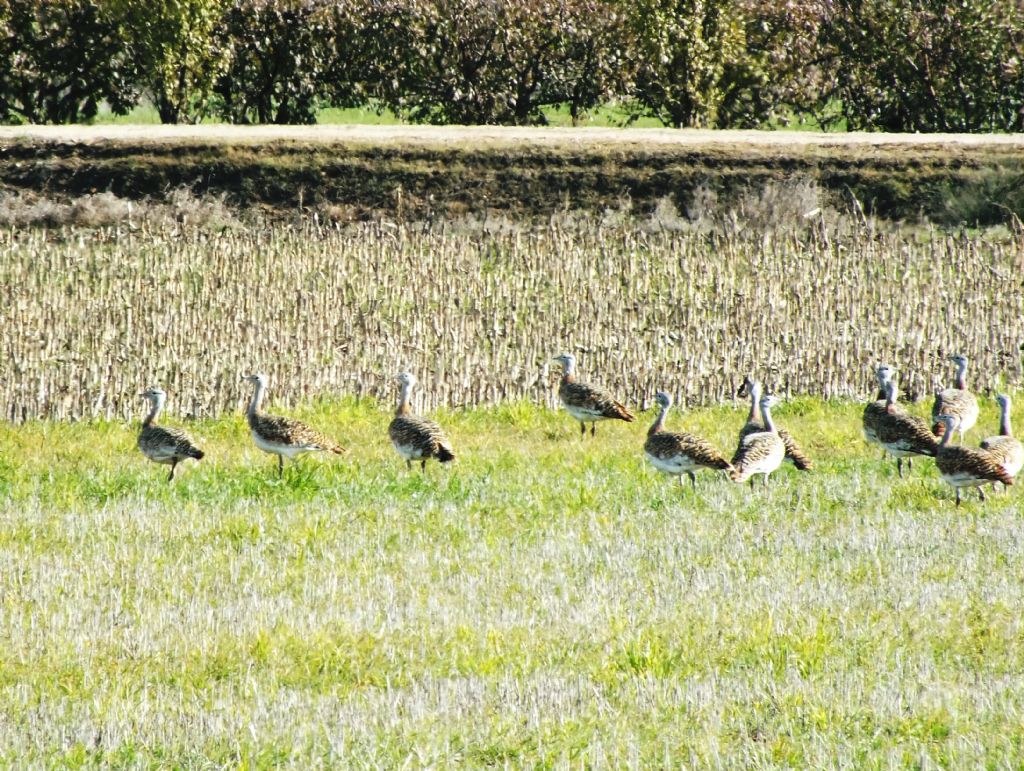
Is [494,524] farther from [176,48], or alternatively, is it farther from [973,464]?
[176,48]

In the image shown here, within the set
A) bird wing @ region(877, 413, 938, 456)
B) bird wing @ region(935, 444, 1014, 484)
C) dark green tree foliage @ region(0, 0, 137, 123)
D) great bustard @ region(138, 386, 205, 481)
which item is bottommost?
great bustard @ region(138, 386, 205, 481)

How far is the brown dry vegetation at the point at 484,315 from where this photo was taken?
65.2ft

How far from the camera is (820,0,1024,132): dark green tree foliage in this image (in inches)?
1695

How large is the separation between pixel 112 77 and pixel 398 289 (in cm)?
2525

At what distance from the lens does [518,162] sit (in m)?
34.4

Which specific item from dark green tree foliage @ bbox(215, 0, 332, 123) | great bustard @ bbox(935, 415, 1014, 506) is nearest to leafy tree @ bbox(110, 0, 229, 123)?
dark green tree foliage @ bbox(215, 0, 332, 123)

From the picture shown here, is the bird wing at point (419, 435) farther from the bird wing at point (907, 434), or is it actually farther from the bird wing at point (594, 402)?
the bird wing at point (907, 434)

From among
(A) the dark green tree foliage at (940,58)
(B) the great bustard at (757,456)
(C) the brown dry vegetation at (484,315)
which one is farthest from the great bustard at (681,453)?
(A) the dark green tree foliage at (940,58)

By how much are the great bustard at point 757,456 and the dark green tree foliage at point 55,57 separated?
31.4m

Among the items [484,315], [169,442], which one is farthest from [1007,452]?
[484,315]

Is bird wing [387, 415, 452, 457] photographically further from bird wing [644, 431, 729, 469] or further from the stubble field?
bird wing [644, 431, 729, 469]

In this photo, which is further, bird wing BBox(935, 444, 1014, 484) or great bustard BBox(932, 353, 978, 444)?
great bustard BBox(932, 353, 978, 444)

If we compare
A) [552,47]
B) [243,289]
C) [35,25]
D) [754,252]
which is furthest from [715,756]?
[35,25]

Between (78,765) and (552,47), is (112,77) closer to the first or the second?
(552,47)
